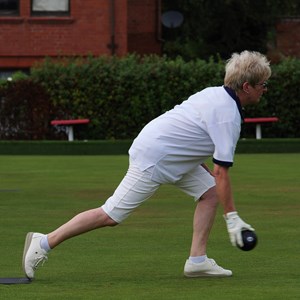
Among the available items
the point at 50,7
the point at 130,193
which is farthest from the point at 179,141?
the point at 50,7

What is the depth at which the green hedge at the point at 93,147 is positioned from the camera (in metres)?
30.1

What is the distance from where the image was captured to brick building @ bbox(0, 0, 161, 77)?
3775 centimetres

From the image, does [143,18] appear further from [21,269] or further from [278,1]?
[21,269]

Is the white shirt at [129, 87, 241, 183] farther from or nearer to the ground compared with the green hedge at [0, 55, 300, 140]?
farther from the ground

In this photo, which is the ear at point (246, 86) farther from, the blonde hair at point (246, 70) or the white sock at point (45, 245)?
the white sock at point (45, 245)

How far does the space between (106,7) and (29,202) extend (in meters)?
Answer: 22.4

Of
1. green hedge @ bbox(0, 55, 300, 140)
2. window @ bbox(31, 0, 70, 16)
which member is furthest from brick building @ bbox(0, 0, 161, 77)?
green hedge @ bbox(0, 55, 300, 140)

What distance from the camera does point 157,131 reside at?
9.03 meters

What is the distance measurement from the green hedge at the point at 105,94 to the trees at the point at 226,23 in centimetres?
1563

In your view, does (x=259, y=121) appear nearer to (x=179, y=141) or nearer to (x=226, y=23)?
(x=226, y=23)

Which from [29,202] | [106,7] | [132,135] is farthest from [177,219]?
[106,7]

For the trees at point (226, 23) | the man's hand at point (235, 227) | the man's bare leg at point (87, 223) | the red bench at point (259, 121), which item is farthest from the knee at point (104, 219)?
the trees at point (226, 23)

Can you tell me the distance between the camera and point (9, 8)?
37.9m

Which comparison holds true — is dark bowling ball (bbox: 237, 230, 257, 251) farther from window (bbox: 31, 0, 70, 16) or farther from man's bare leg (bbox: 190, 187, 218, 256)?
window (bbox: 31, 0, 70, 16)
